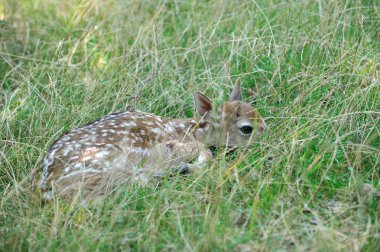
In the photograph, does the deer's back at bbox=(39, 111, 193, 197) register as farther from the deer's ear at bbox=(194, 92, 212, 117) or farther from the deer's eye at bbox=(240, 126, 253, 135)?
the deer's eye at bbox=(240, 126, 253, 135)

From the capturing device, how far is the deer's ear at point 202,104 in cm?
589

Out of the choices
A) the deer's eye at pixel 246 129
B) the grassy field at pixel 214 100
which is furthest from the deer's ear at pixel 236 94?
the deer's eye at pixel 246 129

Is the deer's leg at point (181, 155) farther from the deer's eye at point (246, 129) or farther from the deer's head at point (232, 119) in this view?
the deer's eye at point (246, 129)

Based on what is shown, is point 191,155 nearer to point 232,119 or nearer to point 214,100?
point 232,119

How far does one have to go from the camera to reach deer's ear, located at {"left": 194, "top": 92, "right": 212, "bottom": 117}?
19.3ft

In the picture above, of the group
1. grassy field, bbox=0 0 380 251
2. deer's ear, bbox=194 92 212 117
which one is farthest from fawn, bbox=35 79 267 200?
grassy field, bbox=0 0 380 251

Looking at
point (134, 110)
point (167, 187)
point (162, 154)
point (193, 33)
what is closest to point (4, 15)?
point (193, 33)

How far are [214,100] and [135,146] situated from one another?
0.77 metres

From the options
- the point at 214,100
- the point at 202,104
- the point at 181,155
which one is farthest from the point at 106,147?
the point at 202,104

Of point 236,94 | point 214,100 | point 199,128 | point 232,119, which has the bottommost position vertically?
point 199,128

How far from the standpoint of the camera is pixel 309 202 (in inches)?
183

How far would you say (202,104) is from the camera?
5980 mm

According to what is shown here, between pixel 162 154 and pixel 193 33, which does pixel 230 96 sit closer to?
pixel 162 154

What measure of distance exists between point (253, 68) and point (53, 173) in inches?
88.7
